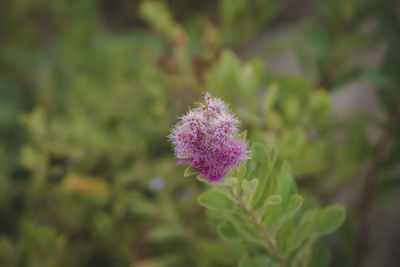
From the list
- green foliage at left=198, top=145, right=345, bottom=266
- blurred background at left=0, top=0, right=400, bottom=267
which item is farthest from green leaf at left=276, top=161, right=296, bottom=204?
blurred background at left=0, top=0, right=400, bottom=267

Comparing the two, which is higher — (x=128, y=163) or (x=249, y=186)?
(x=128, y=163)

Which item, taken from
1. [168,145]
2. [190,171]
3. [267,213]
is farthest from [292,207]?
[168,145]

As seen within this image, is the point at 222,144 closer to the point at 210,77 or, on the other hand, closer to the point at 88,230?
the point at 210,77

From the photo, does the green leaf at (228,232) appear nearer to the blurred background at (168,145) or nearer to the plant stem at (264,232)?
the plant stem at (264,232)

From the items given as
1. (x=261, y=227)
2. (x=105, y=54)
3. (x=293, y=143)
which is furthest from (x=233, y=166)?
(x=105, y=54)

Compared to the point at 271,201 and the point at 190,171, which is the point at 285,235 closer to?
the point at 271,201

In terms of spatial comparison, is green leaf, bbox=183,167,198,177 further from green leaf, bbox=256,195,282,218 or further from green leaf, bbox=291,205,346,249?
green leaf, bbox=291,205,346,249

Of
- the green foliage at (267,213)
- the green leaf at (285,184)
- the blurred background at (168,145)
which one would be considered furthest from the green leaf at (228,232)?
the blurred background at (168,145)
